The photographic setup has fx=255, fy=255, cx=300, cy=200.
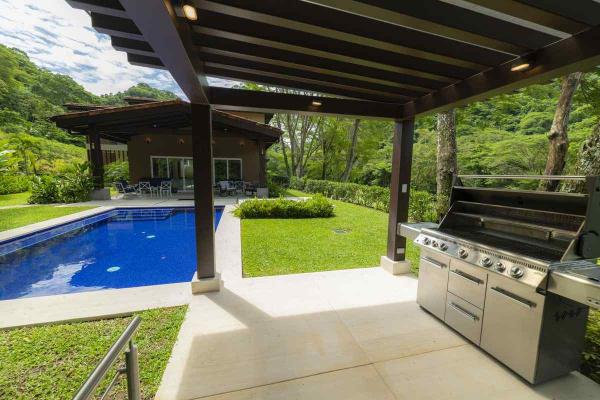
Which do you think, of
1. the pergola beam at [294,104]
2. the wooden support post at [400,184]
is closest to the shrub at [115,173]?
the pergola beam at [294,104]

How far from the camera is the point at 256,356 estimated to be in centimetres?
242

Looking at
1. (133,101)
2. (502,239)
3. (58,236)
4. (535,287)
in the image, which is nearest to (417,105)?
(502,239)

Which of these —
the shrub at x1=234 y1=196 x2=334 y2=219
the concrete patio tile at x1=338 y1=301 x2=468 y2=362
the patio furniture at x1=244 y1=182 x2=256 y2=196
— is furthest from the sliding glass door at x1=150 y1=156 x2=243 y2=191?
the concrete patio tile at x1=338 y1=301 x2=468 y2=362

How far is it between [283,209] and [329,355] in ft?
21.7

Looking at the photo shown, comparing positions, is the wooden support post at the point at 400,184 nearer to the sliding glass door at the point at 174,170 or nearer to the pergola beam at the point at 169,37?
the pergola beam at the point at 169,37

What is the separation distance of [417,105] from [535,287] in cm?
281

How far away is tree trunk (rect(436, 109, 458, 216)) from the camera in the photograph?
19.3ft

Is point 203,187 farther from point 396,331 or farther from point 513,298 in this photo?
point 513,298

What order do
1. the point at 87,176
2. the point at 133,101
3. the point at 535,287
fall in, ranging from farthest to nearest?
the point at 133,101, the point at 87,176, the point at 535,287

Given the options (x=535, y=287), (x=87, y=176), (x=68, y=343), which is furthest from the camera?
(x=87, y=176)

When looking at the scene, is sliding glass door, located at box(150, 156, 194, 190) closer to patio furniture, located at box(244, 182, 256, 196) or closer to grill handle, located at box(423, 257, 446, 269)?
patio furniture, located at box(244, 182, 256, 196)

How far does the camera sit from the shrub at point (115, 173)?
16.3m

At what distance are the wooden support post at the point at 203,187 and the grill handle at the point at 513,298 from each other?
10.8 feet

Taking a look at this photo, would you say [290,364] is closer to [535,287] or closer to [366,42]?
[535,287]
